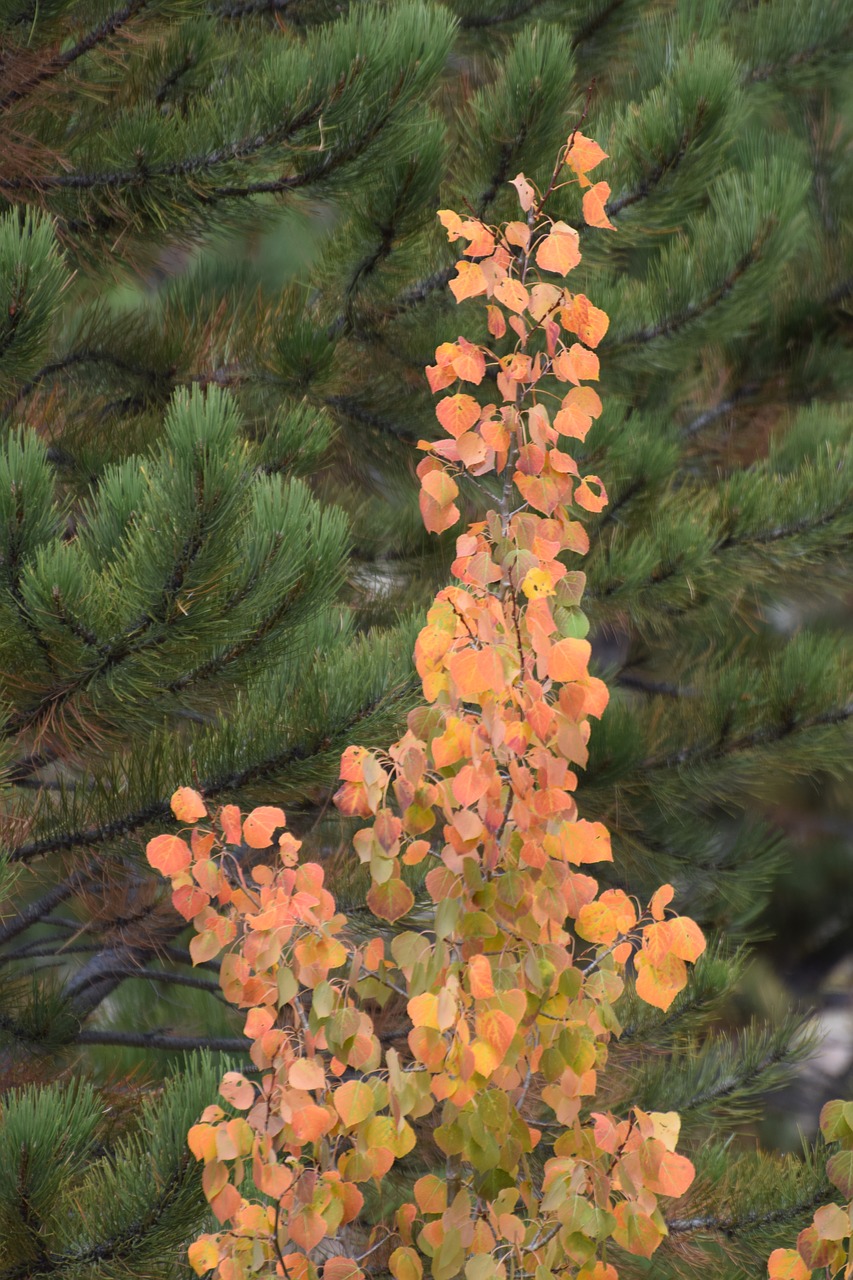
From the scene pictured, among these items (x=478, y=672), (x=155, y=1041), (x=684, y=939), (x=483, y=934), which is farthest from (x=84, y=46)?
(x=155, y=1041)

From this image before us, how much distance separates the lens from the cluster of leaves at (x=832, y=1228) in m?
1.38

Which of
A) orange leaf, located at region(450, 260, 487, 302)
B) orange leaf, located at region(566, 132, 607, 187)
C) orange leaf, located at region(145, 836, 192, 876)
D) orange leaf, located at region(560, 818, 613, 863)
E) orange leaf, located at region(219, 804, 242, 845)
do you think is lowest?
orange leaf, located at region(145, 836, 192, 876)

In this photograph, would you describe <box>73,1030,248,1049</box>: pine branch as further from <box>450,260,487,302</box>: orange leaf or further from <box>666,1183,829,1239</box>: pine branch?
<box>450,260,487,302</box>: orange leaf

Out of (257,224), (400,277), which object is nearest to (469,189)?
(400,277)

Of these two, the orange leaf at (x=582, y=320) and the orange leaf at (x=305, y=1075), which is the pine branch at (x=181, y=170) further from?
the orange leaf at (x=305, y=1075)

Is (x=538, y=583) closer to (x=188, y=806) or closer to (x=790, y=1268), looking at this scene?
(x=188, y=806)

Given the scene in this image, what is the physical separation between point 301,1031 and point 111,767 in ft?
2.95

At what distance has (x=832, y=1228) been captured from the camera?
4.51ft

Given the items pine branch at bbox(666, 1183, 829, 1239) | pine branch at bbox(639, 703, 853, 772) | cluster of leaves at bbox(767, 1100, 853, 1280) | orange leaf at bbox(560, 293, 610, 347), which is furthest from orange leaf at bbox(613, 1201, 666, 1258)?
pine branch at bbox(639, 703, 853, 772)

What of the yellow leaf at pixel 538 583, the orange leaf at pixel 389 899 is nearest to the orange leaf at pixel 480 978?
the orange leaf at pixel 389 899

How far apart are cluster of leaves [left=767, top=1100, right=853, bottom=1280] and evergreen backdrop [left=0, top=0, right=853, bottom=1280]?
0.82 m

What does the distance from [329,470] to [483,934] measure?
2.10 meters

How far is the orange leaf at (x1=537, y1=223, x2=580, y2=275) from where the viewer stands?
1.37 metres

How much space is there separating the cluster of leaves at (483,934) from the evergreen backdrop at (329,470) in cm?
42
